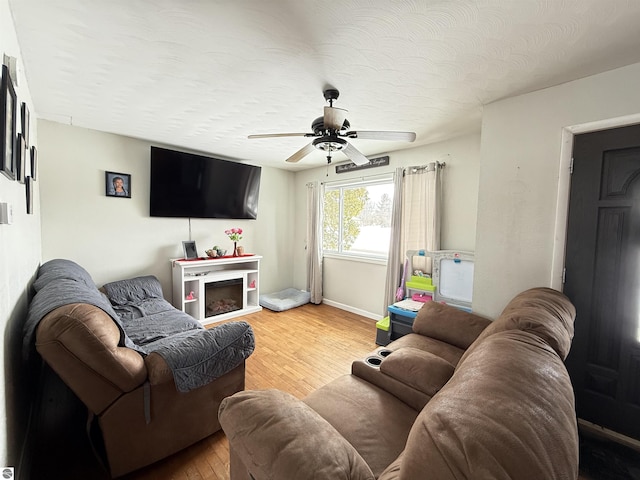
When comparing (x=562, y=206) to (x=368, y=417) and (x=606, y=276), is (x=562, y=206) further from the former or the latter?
(x=368, y=417)

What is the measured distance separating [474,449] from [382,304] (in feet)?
11.1

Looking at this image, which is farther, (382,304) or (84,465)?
(382,304)

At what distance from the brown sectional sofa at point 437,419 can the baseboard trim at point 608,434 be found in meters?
0.87

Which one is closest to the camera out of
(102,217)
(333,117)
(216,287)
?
(333,117)

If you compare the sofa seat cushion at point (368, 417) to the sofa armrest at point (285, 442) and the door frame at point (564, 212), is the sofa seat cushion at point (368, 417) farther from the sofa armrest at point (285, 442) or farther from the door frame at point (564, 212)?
the door frame at point (564, 212)

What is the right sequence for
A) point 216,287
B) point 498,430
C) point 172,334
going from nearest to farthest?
point 498,430
point 172,334
point 216,287

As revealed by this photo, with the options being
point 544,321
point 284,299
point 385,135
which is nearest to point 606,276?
point 544,321

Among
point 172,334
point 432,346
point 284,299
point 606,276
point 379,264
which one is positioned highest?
point 606,276

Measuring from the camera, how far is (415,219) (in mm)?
3309

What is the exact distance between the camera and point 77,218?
9.77 feet

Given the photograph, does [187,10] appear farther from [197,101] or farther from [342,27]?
[197,101]

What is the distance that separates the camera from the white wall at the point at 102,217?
9.30 ft

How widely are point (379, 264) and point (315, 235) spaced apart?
128 cm

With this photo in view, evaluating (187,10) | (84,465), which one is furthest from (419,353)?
(187,10)
